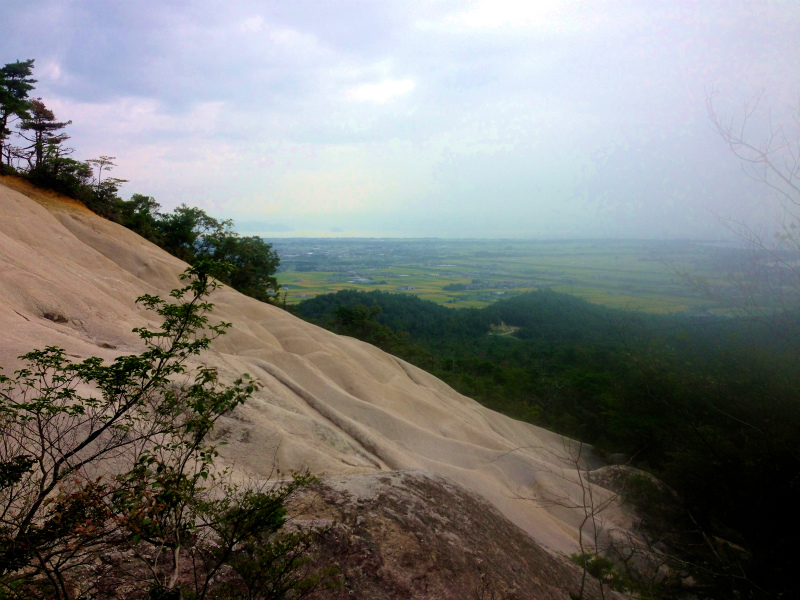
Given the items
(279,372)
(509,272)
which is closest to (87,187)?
(279,372)

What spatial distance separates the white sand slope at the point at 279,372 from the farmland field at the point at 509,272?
842cm

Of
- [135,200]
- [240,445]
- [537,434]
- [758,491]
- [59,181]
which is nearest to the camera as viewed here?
[240,445]

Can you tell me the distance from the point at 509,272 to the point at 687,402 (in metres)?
66.0

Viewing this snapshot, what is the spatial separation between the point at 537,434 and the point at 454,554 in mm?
21877

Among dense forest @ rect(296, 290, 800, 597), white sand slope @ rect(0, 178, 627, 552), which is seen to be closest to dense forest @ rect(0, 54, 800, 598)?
dense forest @ rect(296, 290, 800, 597)

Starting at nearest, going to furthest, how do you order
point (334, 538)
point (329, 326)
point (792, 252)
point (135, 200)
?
1. point (792, 252)
2. point (334, 538)
3. point (135, 200)
4. point (329, 326)

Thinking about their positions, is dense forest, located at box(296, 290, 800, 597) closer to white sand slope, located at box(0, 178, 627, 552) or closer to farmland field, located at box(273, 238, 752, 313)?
farmland field, located at box(273, 238, 752, 313)

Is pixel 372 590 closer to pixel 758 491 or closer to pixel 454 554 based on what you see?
pixel 454 554

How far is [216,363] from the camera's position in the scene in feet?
45.1

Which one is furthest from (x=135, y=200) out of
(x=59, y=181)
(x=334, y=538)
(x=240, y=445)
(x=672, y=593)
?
(x=672, y=593)

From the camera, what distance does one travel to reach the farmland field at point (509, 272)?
18.8 metres

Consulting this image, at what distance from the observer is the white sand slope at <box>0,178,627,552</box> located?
10.9 meters

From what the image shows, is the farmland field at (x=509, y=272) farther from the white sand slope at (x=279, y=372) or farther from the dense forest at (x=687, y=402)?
the white sand slope at (x=279, y=372)

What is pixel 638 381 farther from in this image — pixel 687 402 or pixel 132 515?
pixel 132 515
